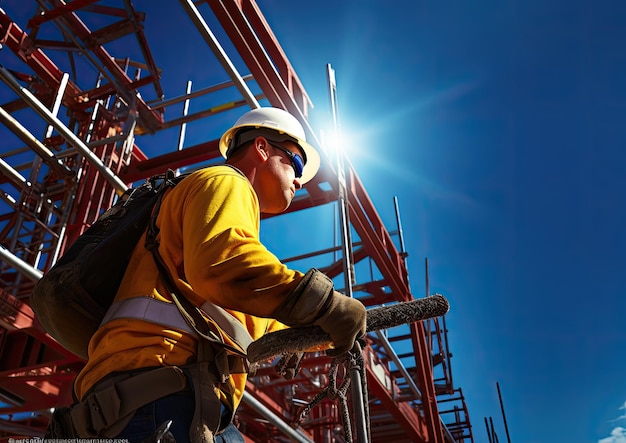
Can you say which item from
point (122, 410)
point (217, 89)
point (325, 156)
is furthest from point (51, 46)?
point (122, 410)

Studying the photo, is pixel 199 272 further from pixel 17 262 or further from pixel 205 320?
pixel 17 262

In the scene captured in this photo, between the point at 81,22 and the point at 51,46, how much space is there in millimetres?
549

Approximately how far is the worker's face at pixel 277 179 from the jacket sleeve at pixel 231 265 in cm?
65

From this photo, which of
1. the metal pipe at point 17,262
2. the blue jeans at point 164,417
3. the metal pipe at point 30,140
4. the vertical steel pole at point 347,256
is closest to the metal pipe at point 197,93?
the metal pipe at point 30,140

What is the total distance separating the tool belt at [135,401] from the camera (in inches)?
59.3

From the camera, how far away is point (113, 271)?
6.10ft

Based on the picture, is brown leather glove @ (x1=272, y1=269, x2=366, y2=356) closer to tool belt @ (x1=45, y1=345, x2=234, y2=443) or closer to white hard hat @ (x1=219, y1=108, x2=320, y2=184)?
tool belt @ (x1=45, y1=345, x2=234, y2=443)

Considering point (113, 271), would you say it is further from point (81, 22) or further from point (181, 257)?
point (81, 22)

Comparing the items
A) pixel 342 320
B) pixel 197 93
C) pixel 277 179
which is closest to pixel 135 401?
pixel 342 320

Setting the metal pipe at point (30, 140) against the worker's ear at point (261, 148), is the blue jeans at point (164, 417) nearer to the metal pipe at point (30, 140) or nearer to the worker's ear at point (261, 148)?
the worker's ear at point (261, 148)

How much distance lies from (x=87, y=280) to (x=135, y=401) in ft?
1.67

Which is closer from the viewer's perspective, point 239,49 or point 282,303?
point 282,303

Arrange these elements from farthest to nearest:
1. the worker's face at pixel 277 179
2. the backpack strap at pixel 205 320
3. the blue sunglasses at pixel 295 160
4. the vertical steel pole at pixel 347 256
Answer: the blue sunglasses at pixel 295 160 → the worker's face at pixel 277 179 → the vertical steel pole at pixel 347 256 → the backpack strap at pixel 205 320

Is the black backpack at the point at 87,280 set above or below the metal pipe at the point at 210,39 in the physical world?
below
